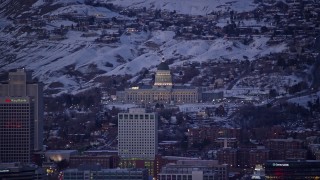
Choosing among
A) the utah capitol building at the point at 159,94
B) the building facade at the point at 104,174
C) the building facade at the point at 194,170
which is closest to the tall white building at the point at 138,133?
the building facade at the point at 194,170

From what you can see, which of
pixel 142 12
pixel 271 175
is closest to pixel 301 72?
pixel 142 12

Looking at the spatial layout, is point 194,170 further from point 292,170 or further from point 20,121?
point 20,121

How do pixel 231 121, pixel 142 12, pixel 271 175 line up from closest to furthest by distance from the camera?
pixel 271 175, pixel 231 121, pixel 142 12

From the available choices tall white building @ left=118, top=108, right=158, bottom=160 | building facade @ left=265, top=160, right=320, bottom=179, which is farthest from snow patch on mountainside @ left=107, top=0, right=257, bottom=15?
building facade @ left=265, top=160, right=320, bottom=179

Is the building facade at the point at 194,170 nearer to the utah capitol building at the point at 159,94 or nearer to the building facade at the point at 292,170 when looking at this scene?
the building facade at the point at 292,170

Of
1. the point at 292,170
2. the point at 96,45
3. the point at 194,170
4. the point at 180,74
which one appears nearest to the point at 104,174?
the point at 194,170

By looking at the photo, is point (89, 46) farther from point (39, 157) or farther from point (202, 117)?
point (39, 157)
